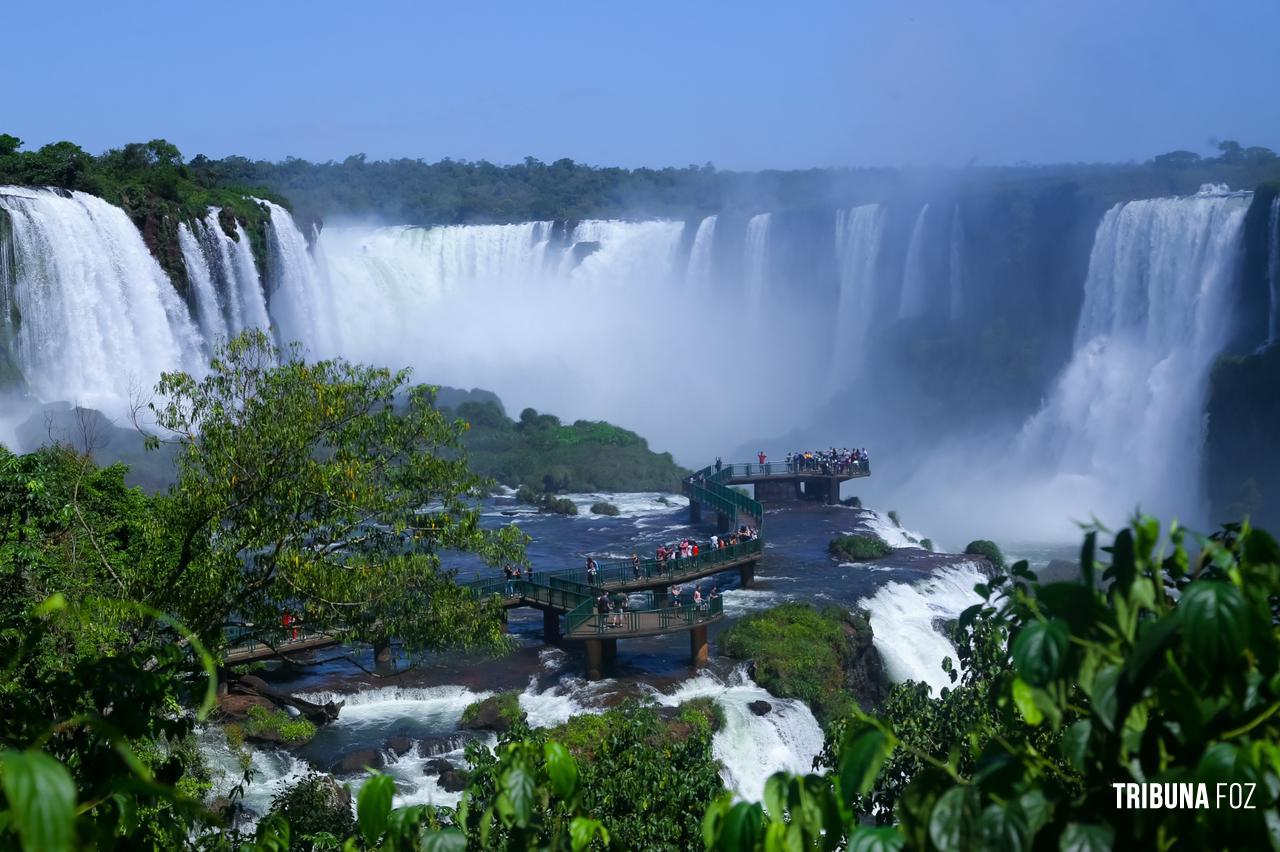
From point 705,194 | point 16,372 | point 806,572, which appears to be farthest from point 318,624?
point 705,194

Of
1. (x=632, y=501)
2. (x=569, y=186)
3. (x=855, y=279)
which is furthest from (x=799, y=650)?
(x=569, y=186)

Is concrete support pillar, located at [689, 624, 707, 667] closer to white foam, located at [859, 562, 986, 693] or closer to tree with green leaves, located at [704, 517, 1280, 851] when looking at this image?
white foam, located at [859, 562, 986, 693]

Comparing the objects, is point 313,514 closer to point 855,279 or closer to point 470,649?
point 470,649

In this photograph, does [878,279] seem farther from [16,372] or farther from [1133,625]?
[1133,625]

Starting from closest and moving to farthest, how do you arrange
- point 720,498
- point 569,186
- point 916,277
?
point 720,498 → point 916,277 → point 569,186

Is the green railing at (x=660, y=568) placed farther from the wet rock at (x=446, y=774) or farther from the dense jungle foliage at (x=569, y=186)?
the dense jungle foliage at (x=569, y=186)

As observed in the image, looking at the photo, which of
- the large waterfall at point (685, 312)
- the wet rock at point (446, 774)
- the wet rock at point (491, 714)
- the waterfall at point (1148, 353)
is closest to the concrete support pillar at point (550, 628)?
the wet rock at point (491, 714)
